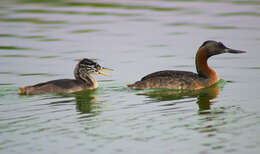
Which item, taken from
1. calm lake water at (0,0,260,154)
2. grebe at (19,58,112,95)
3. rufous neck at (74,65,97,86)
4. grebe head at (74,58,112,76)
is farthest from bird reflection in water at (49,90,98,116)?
grebe head at (74,58,112,76)

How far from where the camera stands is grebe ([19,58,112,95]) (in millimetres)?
14062

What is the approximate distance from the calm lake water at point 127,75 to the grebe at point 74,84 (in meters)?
0.29

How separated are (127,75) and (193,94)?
9.07 feet

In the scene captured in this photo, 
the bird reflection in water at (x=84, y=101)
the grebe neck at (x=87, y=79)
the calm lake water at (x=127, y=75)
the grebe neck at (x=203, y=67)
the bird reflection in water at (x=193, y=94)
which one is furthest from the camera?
the grebe neck at (x=203, y=67)

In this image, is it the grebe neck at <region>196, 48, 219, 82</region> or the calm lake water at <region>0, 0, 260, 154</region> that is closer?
the calm lake water at <region>0, 0, 260, 154</region>

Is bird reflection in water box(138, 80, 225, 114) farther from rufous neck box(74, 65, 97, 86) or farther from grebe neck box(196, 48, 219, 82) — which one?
rufous neck box(74, 65, 97, 86)

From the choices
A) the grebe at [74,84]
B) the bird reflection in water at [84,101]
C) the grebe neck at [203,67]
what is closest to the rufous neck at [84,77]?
the grebe at [74,84]

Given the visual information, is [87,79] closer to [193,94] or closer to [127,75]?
[127,75]

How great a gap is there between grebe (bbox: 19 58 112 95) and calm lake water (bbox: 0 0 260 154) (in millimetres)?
289

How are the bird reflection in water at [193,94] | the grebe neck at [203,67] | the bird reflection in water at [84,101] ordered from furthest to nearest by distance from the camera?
the grebe neck at [203,67] < the bird reflection in water at [193,94] < the bird reflection in water at [84,101]

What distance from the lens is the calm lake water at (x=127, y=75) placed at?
10048 mm

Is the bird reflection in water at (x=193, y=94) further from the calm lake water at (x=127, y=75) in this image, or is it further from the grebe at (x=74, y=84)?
the grebe at (x=74, y=84)

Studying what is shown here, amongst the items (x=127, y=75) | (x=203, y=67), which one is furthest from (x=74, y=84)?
(x=203, y=67)

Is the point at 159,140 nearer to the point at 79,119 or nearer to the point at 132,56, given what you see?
the point at 79,119
